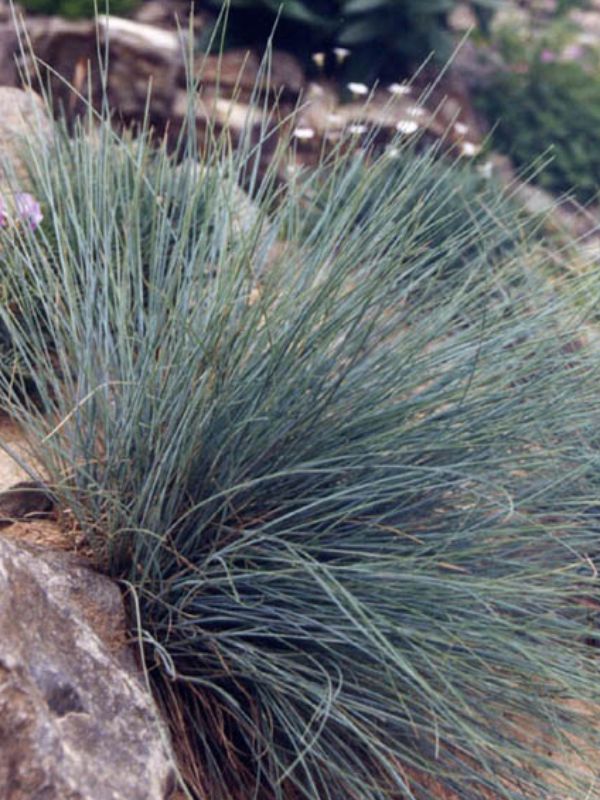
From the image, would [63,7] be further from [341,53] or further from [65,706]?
[65,706]

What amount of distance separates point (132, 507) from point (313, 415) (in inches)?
14.9

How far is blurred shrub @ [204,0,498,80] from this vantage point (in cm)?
486

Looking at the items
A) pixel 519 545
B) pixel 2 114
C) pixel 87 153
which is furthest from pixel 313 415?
pixel 2 114

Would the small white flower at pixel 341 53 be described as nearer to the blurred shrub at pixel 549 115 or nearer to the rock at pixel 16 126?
the blurred shrub at pixel 549 115

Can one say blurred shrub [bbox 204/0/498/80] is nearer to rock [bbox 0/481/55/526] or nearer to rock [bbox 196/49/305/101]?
rock [bbox 196/49/305/101]

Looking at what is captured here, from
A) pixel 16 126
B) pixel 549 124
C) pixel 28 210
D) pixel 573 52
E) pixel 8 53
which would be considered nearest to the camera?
pixel 28 210

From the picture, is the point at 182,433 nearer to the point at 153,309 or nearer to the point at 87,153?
the point at 153,309

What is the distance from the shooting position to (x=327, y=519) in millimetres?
1945

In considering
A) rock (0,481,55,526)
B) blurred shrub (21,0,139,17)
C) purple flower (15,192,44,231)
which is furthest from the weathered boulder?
rock (0,481,55,526)

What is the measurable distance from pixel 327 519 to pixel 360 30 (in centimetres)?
348

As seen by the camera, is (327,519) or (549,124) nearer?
(327,519)

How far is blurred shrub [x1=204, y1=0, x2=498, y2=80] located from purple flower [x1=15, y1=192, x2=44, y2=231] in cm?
263

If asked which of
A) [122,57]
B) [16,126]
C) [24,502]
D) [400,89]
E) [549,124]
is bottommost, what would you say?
[122,57]

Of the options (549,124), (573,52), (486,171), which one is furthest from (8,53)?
(573,52)
